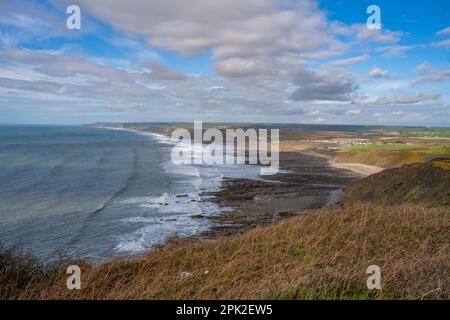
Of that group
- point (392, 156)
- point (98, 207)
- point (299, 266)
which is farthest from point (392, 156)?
point (299, 266)

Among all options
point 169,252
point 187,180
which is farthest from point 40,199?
point 169,252

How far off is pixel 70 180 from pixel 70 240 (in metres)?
25.3

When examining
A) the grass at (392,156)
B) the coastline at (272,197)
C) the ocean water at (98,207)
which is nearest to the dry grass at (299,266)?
the ocean water at (98,207)

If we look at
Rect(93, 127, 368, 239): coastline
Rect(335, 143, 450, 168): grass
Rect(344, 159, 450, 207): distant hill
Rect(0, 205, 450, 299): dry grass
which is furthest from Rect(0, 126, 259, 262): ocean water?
Rect(335, 143, 450, 168): grass

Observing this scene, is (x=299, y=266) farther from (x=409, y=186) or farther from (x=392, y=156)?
(x=392, y=156)

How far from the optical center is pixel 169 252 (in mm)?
9805

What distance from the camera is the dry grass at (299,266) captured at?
5971mm

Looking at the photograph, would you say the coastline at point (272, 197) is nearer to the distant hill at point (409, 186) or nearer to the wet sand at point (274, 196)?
the wet sand at point (274, 196)

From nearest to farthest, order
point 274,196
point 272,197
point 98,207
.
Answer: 1. point 98,207
2. point 272,197
3. point 274,196

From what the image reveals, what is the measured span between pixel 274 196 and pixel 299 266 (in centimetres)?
3260

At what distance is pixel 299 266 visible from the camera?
7570 millimetres

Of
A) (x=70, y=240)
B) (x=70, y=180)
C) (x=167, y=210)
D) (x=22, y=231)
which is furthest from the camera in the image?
(x=70, y=180)
